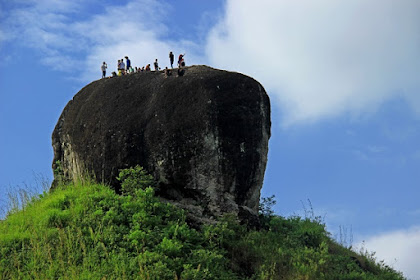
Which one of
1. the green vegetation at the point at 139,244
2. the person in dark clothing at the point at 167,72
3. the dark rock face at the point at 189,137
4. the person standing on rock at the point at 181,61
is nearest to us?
the green vegetation at the point at 139,244

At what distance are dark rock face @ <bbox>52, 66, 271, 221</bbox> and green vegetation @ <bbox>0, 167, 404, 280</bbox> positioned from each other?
79cm

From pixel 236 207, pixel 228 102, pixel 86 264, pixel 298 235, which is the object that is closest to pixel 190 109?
pixel 228 102

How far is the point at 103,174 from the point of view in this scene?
16656 mm

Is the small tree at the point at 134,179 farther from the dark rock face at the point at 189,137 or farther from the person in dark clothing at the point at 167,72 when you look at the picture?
the person in dark clothing at the point at 167,72

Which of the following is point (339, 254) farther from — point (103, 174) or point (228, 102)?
point (103, 174)

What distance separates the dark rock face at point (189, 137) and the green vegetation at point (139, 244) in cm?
79

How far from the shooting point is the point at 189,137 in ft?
52.2

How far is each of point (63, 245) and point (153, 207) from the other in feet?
8.34

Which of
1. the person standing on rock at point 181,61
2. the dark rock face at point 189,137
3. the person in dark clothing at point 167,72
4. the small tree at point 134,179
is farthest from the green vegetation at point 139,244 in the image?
the person standing on rock at point 181,61

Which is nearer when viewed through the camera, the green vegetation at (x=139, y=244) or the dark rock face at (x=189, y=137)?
the green vegetation at (x=139, y=244)

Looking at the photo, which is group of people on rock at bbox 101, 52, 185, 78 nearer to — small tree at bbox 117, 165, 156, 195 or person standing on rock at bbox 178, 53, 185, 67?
person standing on rock at bbox 178, 53, 185, 67

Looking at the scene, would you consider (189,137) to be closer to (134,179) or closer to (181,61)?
(134,179)

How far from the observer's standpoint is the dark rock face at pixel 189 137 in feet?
51.7

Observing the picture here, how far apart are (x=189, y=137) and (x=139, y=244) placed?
14.4 feet
